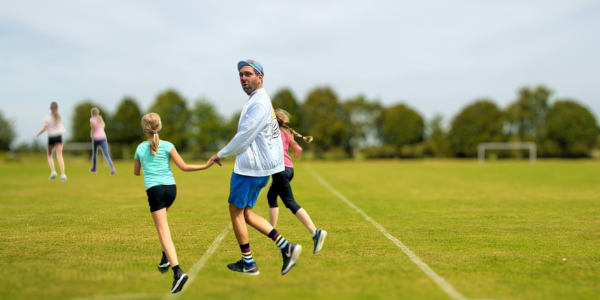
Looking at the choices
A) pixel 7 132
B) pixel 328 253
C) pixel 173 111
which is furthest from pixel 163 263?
pixel 173 111

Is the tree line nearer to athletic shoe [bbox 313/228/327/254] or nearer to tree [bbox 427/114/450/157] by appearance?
tree [bbox 427/114/450/157]

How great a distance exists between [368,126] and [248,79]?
81011mm

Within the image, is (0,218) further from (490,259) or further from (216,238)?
(490,259)

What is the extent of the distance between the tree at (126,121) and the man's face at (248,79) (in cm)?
6594

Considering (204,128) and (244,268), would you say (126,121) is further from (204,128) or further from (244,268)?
(244,268)

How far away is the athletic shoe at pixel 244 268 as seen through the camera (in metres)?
4.99

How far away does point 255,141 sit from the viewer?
501 cm

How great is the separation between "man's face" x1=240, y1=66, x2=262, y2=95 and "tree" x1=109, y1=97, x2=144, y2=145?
65.9m

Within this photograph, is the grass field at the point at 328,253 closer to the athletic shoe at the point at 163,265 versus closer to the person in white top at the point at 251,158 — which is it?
the athletic shoe at the point at 163,265

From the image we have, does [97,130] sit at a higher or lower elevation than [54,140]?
higher

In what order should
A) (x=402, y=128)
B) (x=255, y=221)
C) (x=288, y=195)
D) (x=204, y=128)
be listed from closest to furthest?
1. (x=255, y=221)
2. (x=288, y=195)
3. (x=204, y=128)
4. (x=402, y=128)

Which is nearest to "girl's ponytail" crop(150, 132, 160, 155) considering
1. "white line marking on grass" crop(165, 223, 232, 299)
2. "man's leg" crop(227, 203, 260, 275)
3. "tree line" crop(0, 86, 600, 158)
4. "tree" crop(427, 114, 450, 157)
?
A: "man's leg" crop(227, 203, 260, 275)

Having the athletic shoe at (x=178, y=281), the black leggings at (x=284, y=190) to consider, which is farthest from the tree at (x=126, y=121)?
the athletic shoe at (x=178, y=281)

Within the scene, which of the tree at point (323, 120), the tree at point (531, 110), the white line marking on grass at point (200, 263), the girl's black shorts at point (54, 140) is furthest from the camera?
the tree at point (531, 110)
